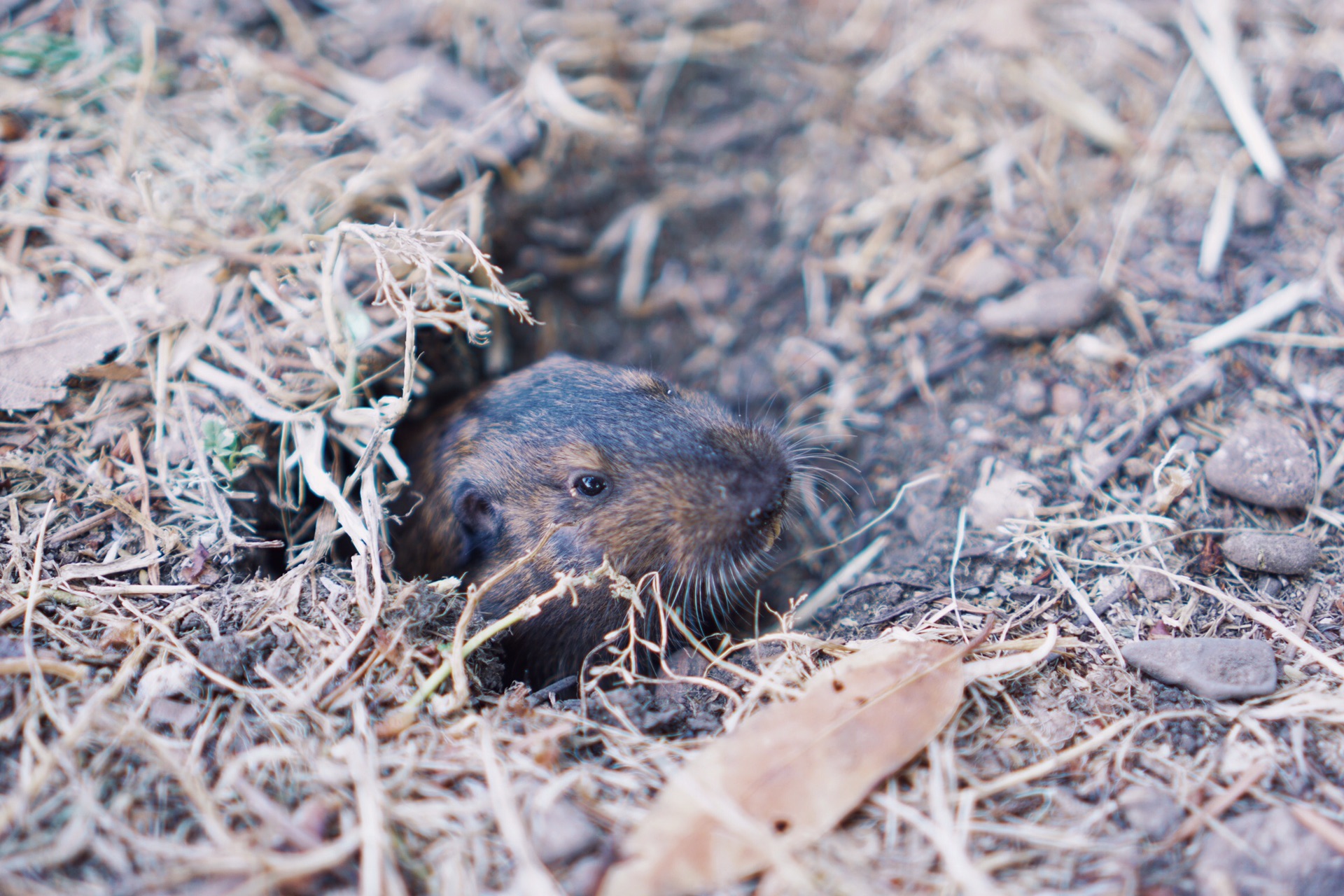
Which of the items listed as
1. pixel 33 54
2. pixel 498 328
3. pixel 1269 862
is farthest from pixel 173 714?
pixel 33 54

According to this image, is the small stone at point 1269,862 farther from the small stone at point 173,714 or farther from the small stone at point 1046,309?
the small stone at point 173,714

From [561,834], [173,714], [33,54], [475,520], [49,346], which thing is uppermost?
[33,54]

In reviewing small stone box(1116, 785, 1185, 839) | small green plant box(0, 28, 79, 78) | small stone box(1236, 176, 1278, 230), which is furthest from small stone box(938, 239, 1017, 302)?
small green plant box(0, 28, 79, 78)

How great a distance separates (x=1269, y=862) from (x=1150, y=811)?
0.28 metres

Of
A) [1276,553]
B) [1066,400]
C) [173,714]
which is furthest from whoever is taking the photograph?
[1066,400]

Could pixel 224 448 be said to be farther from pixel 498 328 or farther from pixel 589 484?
pixel 498 328

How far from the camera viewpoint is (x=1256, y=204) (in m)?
3.94

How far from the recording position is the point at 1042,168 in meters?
4.50

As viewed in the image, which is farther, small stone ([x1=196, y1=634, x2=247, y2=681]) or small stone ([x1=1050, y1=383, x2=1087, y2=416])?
small stone ([x1=1050, y1=383, x2=1087, y2=416])

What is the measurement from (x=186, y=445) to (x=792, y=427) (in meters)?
2.76

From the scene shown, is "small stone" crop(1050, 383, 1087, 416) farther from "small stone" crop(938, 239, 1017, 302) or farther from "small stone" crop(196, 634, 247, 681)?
"small stone" crop(196, 634, 247, 681)

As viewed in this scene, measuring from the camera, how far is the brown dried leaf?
6.99 feet

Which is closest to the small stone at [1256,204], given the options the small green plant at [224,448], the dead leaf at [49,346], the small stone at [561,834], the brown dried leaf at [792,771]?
the brown dried leaf at [792,771]

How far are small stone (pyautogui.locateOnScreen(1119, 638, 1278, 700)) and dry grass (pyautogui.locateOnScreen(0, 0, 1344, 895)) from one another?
0.07 m
